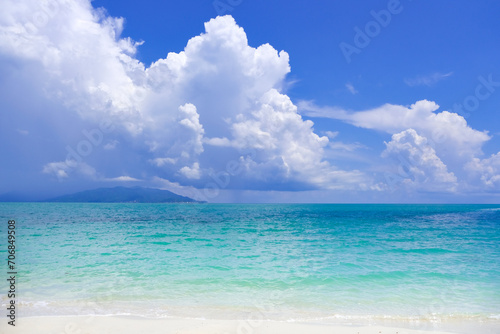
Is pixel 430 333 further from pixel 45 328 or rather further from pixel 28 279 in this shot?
pixel 28 279

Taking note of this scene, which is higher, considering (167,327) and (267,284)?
(167,327)

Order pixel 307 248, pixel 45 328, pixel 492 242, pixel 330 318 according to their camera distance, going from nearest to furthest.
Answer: pixel 45 328 → pixel 330 318 → pixel 307 248 → pixel 492 242

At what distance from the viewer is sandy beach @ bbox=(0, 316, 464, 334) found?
36.3ft

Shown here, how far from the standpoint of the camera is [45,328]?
441 inches

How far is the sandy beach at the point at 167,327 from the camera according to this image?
11062 millimetres

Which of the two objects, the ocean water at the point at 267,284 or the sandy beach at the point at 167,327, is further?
the ocean water at the point at 267,284

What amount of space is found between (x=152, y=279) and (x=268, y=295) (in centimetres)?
716

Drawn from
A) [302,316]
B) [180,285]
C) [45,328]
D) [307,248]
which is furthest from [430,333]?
[307,248]

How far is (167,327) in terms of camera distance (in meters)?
11.4

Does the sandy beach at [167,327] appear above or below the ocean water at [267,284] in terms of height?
above

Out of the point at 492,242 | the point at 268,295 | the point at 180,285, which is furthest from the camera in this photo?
the point at 492,242

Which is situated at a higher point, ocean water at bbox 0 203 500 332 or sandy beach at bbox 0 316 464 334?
sandy beach at bbox 0 316 464 334

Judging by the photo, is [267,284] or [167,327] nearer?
[167,327]

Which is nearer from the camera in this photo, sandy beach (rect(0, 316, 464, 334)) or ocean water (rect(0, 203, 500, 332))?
sandy beach (rect(0, 316, 464, 334))
